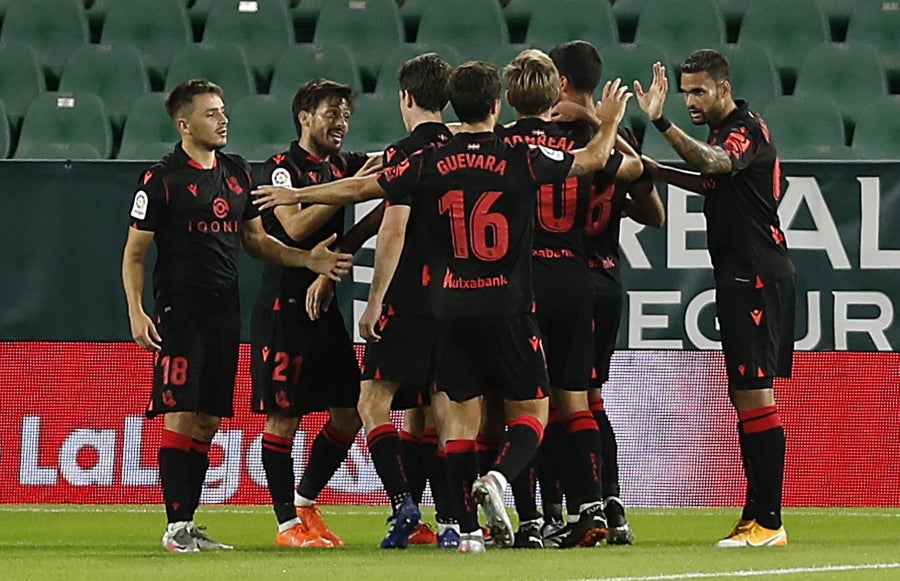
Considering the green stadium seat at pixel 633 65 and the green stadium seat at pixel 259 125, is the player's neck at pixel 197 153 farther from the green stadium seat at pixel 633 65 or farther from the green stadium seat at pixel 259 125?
the green stadium seat at pixel 633 65

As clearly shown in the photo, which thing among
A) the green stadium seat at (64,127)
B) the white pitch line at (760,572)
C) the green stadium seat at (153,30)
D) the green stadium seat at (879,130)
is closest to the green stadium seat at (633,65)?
the green stadium seat at (879,130)

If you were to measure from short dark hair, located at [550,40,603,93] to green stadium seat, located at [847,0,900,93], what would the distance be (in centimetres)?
519

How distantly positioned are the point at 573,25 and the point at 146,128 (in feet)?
9.90

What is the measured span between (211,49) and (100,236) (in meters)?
2.97

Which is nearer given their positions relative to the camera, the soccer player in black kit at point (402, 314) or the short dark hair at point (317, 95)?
the soccer player in black kit at point (402, 314)

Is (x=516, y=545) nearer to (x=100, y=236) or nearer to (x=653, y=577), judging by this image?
(x=653, y=577)

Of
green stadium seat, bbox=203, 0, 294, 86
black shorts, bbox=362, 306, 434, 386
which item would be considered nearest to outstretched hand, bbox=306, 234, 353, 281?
black shorts, bbox=362, 306, 434, 386

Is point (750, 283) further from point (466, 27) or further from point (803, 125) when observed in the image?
point (466, 27)

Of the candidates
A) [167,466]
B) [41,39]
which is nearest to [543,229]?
[167,466]

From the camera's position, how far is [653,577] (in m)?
5.31

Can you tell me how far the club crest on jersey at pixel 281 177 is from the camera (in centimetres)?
709

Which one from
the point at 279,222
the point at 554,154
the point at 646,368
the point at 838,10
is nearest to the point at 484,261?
Result: the point at 554,154

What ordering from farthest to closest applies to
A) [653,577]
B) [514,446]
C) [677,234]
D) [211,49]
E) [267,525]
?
[211,49] < [677,234] < [267,525] < [514,446] < [653,577]

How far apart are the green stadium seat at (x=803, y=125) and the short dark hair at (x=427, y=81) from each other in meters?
4.30
